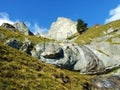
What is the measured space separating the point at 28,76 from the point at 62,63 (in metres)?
Answer: 23.1

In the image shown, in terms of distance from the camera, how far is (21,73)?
1328 inches

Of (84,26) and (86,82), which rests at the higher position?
(84,26)

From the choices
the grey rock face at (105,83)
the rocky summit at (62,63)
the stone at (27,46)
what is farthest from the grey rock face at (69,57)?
the grey rock face at (105,83)

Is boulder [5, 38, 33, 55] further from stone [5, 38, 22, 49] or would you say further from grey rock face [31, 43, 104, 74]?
grey rock face [31, 43, 104, 74]

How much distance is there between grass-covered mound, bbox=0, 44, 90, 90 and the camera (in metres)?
30.8

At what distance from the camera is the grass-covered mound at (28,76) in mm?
30805

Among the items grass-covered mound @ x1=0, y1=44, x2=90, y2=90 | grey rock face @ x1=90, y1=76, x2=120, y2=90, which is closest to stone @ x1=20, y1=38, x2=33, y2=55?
grass-covered mound @ x1=0, y1=44, x2=90, y2=90

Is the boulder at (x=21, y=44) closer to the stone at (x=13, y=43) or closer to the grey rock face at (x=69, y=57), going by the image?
the stone at (x=13, y=43)

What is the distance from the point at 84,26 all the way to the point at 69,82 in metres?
94.3

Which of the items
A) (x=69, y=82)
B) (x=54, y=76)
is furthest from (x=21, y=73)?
(x=69, y=82)

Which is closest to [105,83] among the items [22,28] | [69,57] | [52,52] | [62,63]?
[62,63]

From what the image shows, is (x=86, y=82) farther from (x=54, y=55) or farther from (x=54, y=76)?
(x=54, y=55)

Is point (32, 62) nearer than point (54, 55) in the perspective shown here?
Yes

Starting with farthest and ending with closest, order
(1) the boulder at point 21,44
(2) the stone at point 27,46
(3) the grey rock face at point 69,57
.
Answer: (3) the grey rock face at point 69,57
(2) the stone at point 27,46
(1) the boulder at point 21,44
